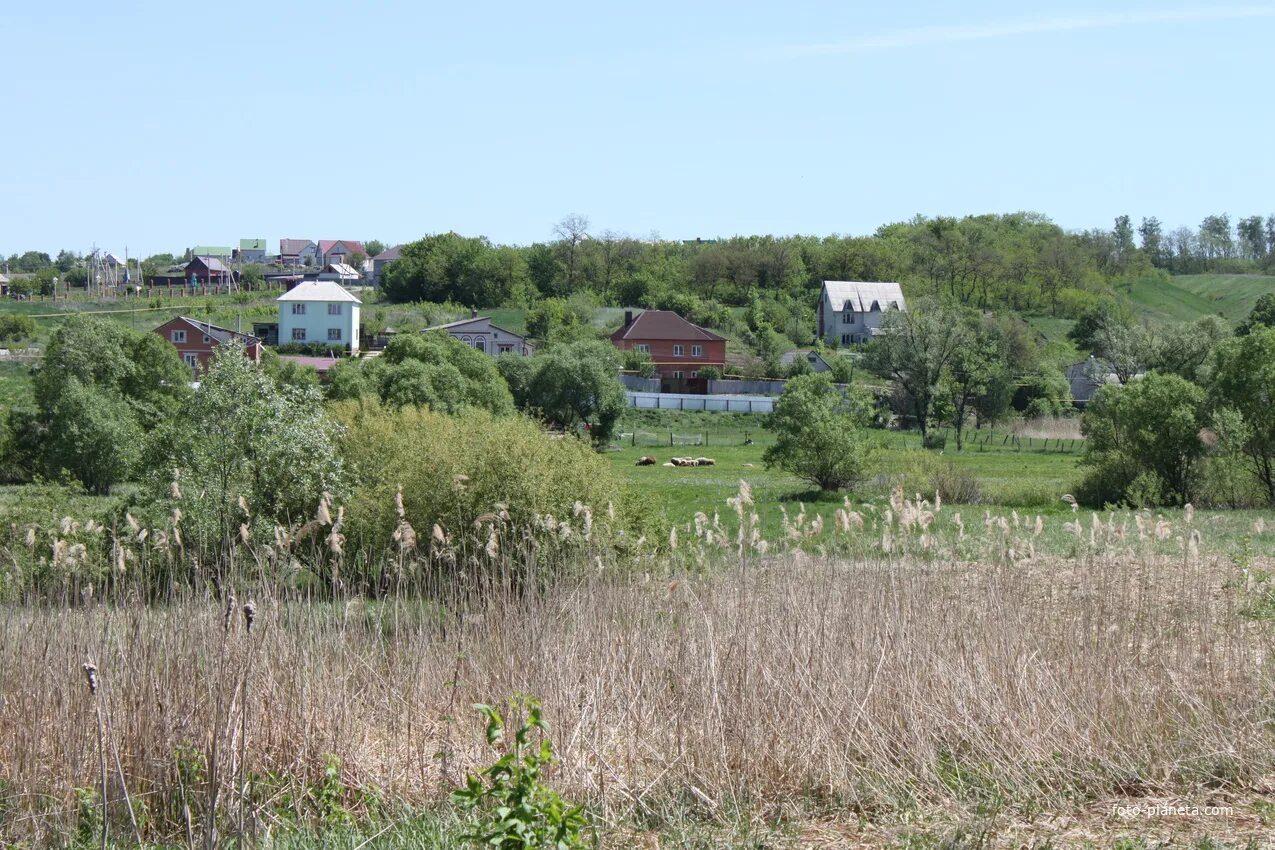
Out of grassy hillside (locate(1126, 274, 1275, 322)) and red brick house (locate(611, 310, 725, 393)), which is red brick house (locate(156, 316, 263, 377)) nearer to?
red brick house (locate(611, 310, 725, 393))

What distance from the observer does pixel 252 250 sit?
593ft

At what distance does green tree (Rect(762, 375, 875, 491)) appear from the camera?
4291 centimetres

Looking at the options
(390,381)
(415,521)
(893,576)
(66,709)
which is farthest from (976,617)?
(390,381)

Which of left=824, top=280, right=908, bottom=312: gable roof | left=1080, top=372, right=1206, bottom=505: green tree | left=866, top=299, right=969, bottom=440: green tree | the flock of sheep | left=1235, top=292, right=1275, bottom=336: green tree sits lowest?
the flock of sheep

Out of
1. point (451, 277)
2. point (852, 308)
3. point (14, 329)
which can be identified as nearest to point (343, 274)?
point (451, 277)

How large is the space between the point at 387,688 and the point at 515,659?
87 centimetres

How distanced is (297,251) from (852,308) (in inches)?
3697

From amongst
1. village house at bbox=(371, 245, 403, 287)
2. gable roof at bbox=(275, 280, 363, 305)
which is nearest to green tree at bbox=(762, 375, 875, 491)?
gable roof at bbox=(275, 280, 363, 305)

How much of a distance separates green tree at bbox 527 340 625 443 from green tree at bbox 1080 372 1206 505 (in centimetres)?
3187

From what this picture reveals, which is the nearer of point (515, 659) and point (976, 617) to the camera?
point (515, 659)

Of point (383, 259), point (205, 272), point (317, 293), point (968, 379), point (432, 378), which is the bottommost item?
Answer: point (432, 378)

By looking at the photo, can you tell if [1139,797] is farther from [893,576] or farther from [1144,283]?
[1144,283]

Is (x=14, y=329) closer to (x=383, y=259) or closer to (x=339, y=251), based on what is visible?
(x=383, y=259)

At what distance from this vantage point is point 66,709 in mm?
7297
